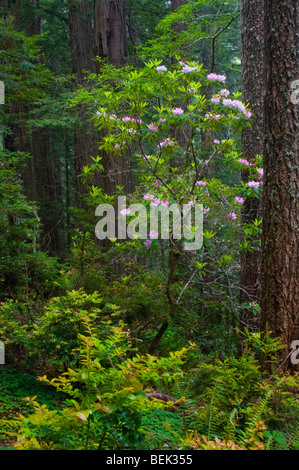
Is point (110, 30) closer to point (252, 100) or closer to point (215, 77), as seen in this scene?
point (252, 100)

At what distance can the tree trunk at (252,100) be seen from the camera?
501 cm

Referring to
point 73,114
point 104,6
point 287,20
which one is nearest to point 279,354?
point 287,20

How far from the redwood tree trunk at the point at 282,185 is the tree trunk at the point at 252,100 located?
1404 mm

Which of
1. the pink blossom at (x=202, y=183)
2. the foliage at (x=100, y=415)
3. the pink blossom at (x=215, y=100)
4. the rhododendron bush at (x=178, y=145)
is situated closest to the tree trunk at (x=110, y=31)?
the rhododendron bush at (x=178, y=145)

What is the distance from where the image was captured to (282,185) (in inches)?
138

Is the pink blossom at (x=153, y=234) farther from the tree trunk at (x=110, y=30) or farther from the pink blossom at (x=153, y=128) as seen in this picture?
the tree trunk at (x=110, y=30)

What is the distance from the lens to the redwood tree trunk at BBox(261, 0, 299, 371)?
347 centimetres

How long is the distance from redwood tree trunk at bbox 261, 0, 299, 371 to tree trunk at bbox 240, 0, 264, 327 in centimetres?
140

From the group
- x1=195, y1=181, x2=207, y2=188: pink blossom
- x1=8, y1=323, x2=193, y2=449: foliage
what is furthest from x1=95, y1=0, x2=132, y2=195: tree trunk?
x1=8, y1=323, x2=193, y2=449: foliage

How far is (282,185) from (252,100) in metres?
2.10

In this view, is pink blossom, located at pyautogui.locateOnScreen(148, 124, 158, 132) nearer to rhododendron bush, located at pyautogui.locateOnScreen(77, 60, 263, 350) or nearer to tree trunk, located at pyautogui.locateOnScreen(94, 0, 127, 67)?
rhododendron bush, located at pyautogui.locateOnScreen(77, 60, 263, 350)

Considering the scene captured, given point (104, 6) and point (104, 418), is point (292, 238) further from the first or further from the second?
point (104, 6)

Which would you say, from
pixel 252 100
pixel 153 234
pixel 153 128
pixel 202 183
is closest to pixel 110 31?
pixel 252 100

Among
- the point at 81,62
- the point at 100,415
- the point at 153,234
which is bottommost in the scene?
the point at 100,415
